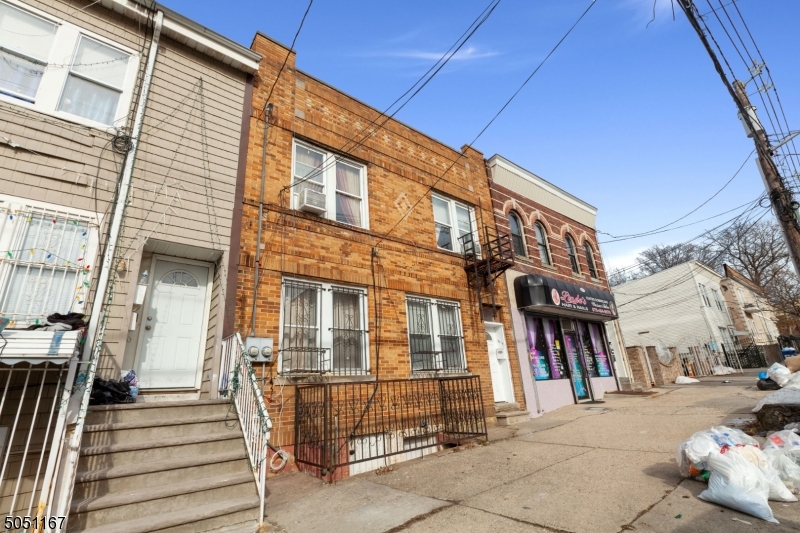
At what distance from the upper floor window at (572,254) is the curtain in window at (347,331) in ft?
33.4

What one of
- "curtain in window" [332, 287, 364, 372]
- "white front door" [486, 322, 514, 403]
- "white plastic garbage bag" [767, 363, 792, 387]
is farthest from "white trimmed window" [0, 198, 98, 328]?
"white plastic garbage bag" [767, 363, 792, 387]

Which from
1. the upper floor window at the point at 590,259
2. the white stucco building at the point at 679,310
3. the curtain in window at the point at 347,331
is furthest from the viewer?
the white stucco building at the point at 679,310

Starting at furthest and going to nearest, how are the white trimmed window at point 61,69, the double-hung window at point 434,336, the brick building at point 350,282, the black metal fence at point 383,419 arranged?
1. the double-hung window at point 434,336
2. the brick building at point 350,282
3. the black metal fence at point 383,419
4. the white trimmed window at point 61,69

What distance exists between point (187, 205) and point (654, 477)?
23.9ft

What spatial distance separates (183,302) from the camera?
6082 mm

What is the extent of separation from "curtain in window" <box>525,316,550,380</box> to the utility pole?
5.77 metres

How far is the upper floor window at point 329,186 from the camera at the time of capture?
295 inches

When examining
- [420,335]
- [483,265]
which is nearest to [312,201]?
[420,335]

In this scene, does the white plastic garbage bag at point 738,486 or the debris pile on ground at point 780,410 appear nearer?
the white plastic garbage bag at point 738,486

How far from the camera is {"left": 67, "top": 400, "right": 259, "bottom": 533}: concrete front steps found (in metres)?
3.38

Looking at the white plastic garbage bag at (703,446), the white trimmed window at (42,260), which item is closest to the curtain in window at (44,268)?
the white trimmed window at (42,260)

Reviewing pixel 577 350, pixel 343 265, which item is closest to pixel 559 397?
pixel 577 350

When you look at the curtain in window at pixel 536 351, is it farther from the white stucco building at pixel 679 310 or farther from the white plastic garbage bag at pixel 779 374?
the white stucco building at pixel 679 310

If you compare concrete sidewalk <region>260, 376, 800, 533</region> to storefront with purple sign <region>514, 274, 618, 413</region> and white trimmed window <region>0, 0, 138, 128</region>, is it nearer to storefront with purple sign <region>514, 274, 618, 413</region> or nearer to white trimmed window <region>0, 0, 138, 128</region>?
storefront with purple sign <region>514, 274, 618, 413</region>
